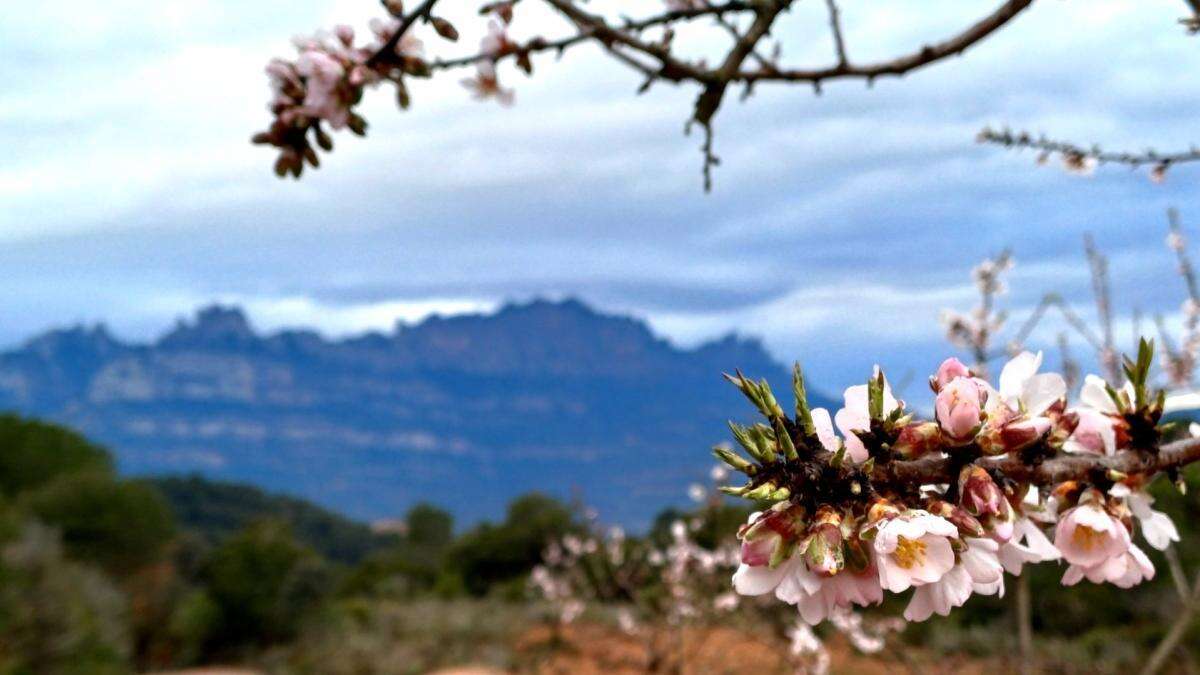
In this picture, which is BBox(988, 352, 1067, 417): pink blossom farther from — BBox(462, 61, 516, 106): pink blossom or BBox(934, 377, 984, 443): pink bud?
BBox(462, 61, 516, 106): pink blossom

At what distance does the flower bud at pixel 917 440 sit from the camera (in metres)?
0.93

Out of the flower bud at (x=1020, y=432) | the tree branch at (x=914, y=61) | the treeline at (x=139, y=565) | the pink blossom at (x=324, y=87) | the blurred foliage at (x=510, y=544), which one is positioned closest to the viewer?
the flower bud at (x=1020, y=432)

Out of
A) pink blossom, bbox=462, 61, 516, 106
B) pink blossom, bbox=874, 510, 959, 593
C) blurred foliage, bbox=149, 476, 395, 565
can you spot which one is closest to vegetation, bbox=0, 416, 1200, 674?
pink blossom, bbox=462, 61, 516, 106

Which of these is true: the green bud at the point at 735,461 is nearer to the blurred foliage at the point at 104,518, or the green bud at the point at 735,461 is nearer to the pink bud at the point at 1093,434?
the pink bud at the point at 1093,434

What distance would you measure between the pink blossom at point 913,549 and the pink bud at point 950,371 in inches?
6.8

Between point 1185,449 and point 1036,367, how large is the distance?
0.18m

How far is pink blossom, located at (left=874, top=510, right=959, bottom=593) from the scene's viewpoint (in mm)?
838

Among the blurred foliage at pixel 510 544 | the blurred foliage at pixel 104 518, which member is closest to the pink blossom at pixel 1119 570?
the blurred foliage at pixel 104 518

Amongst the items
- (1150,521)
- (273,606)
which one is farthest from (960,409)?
(273,606)

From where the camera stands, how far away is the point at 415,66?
7.49 ft

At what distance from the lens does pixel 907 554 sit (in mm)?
871

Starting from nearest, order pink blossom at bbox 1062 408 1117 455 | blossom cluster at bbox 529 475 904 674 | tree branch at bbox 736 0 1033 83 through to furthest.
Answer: pink blossom at bbox 1062 408 1117 455
tree branch at bbox 736 0 1033 83
blossom cluster at bbox 529 475 904 674

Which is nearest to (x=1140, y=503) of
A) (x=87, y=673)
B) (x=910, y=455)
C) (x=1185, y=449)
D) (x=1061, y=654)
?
(x=1185, y=449)

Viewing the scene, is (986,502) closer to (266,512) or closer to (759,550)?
(759,550)
